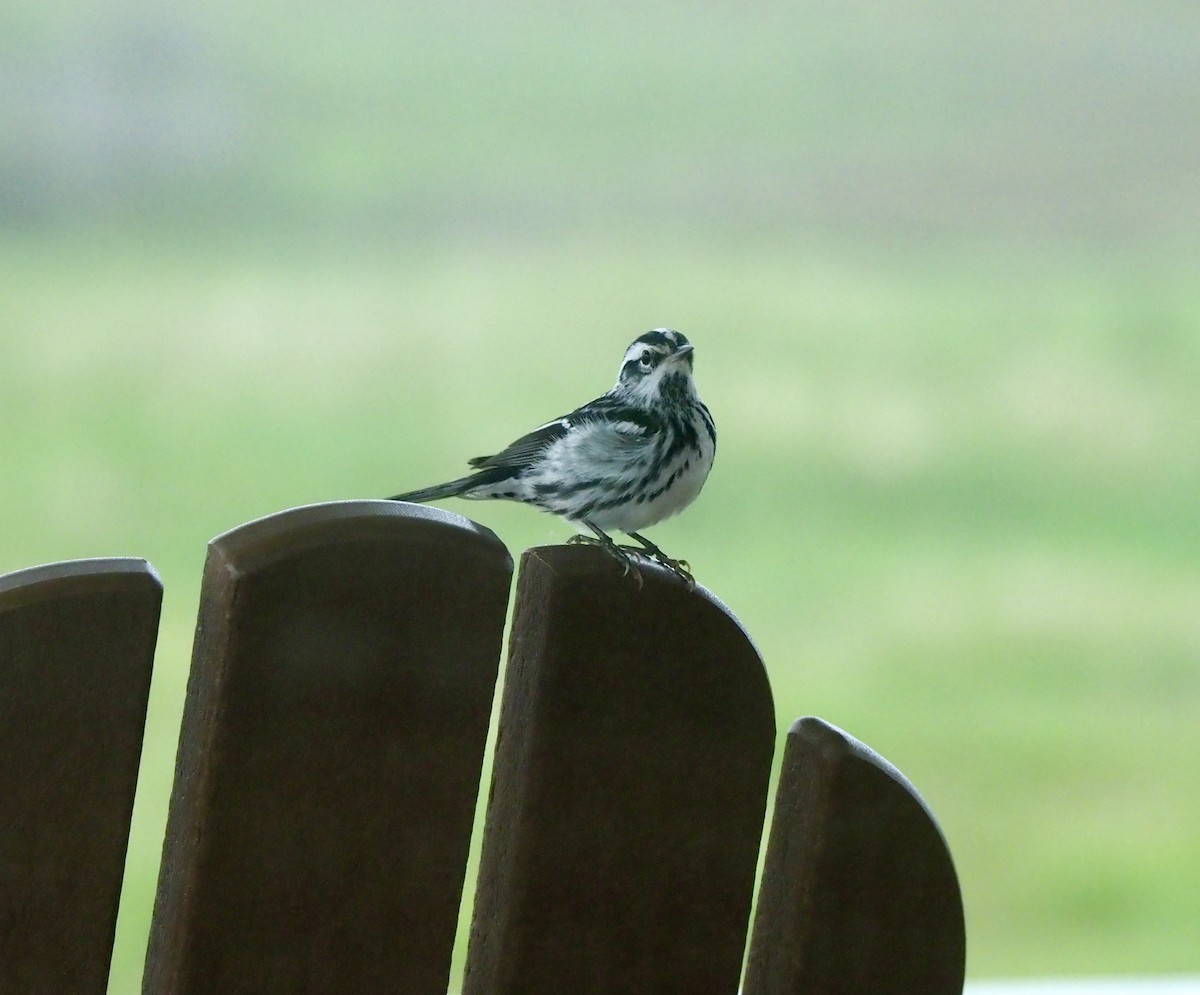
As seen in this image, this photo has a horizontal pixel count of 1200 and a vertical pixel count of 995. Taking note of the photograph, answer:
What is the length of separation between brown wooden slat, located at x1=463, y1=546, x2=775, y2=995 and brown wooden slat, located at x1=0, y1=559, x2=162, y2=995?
15 centimetres

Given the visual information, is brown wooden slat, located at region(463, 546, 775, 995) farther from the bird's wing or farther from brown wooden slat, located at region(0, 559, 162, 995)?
the bird's wing

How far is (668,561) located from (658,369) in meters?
0.23

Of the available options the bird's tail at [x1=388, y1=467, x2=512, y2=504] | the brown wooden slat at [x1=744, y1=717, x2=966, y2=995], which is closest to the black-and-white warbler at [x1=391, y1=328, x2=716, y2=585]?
the bird's tail at [x1=388, y1=467, x2=512, y2=504]

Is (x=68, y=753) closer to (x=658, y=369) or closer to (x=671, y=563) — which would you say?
(x=671, y=563)

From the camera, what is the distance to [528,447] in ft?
2.92

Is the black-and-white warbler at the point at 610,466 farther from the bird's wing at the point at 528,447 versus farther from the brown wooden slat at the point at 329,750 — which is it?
the brown wooden slat at the point at 329,750

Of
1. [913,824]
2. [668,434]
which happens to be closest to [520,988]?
[913,824]

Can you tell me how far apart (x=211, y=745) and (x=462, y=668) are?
9 centimetres

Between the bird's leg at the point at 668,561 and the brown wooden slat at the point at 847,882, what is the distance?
9cm

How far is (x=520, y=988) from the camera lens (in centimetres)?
60

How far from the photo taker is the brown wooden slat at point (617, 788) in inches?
23.2

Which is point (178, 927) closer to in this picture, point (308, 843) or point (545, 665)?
point (308, 843)

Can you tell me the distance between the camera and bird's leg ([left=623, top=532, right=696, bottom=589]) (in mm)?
628

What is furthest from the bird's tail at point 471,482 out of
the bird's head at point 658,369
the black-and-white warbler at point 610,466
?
the bird's head at point 658,369
